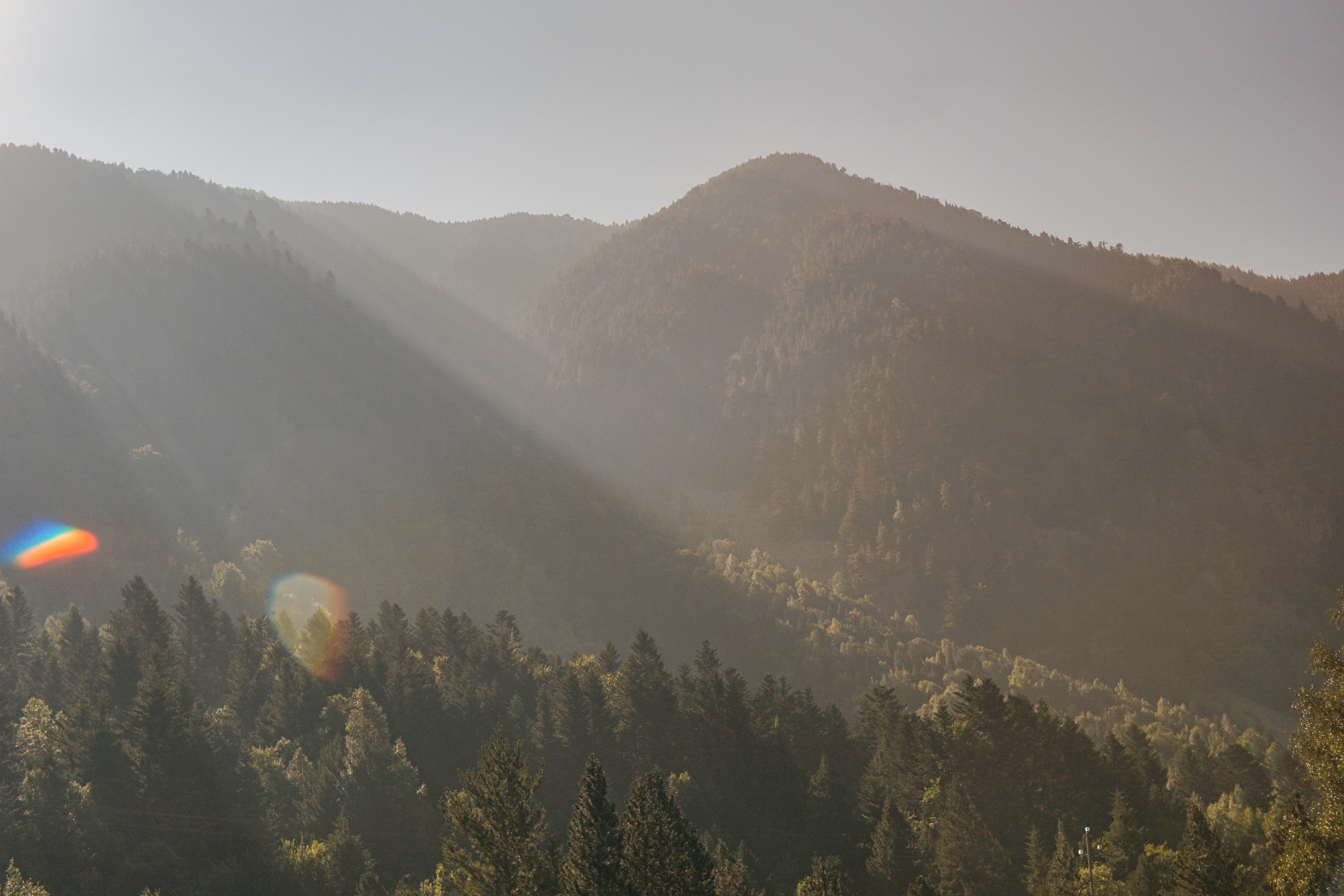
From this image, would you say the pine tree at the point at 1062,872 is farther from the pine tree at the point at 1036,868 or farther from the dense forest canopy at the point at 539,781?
the pine tree at the point at 1036,868

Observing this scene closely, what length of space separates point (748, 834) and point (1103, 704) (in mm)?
154729

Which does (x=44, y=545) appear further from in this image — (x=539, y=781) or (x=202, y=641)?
(x=539, y=781)

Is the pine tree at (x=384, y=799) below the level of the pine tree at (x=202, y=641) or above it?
above

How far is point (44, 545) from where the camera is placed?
16712 centimetres

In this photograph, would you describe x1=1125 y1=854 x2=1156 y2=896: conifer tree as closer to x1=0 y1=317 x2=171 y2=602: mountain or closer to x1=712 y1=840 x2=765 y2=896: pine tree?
x1=712 y1=840 x2=765 y2=896: pine tree

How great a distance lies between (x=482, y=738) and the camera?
77.8 meters

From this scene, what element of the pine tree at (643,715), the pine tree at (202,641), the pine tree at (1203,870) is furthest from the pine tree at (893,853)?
the pine tree at (202,641)

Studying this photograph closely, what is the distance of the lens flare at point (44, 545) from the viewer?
522ft

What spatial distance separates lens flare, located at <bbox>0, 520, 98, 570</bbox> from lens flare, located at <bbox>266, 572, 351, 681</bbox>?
38.2 m

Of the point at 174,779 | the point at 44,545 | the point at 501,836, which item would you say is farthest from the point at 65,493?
the point at 501,836

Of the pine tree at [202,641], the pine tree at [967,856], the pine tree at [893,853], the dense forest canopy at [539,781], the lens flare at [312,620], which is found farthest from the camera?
the pine tree at [202,641]

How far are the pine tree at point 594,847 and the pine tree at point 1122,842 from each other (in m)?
30.5

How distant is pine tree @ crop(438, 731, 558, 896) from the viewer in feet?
108

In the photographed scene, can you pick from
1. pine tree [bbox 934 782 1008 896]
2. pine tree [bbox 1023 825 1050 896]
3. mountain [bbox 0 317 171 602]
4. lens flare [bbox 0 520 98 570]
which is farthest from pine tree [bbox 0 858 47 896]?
lens flare [bbox 0 520 98 570]
